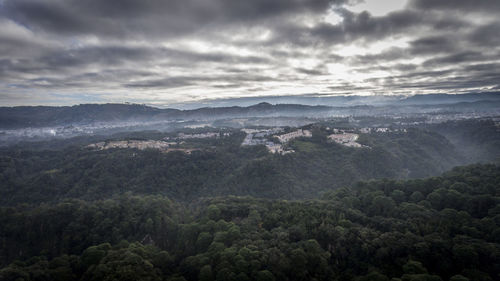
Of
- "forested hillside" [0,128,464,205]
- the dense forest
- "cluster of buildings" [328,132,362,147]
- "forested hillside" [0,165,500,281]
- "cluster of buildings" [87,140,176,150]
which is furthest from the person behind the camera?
"cluster of buildings" [87,140,176,150]

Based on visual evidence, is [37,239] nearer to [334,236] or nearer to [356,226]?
[334,236]

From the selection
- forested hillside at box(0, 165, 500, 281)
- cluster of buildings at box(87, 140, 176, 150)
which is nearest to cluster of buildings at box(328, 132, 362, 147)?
forested hillside at box(0, 165, 500, 281)

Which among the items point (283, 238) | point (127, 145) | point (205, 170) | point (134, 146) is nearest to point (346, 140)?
point (205, 170)

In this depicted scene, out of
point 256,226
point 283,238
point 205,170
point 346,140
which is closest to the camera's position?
point 283,238

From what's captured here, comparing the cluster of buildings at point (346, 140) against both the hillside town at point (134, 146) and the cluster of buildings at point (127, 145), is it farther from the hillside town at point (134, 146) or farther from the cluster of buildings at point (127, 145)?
the cluster of buildings at point (127, 145)

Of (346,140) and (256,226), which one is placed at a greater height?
(346,140)

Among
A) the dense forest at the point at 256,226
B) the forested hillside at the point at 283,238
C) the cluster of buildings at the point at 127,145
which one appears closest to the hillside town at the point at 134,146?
the cluster of buildings at the point at 127,145

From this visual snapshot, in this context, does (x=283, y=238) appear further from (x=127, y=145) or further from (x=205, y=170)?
(x=127, y=145)

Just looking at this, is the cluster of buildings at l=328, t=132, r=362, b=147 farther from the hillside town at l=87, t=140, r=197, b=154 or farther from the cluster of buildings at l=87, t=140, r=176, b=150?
the cluster of buildings at l=87, t=140, r=176, b=150
